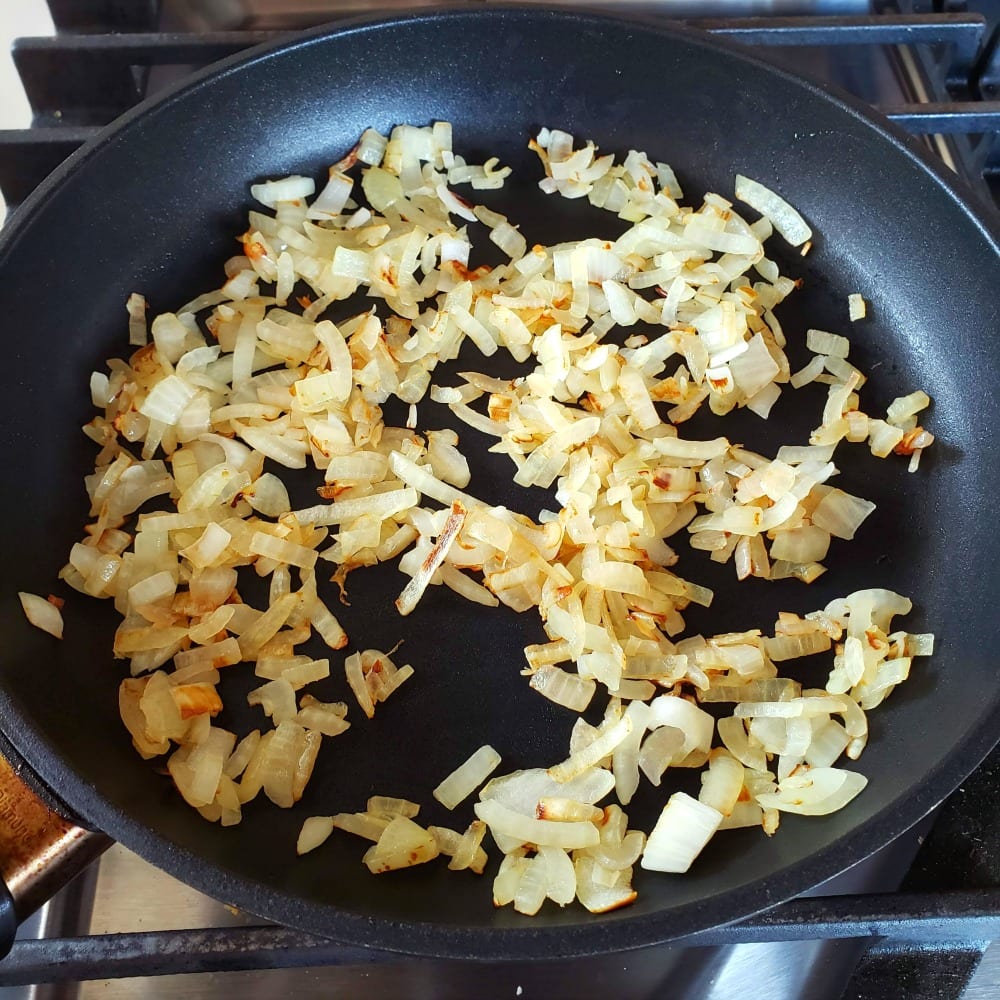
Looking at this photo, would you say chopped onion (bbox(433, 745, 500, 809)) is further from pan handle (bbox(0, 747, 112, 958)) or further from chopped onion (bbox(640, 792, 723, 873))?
pan handle (bbox(0, 747, 112, 958))

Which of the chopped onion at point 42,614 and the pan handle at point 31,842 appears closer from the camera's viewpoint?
the pan handle at point 31,842

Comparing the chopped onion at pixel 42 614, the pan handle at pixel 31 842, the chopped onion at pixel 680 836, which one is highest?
the chopped onion at pixel 42 614

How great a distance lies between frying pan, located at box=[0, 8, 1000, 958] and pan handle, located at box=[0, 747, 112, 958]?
0.03m

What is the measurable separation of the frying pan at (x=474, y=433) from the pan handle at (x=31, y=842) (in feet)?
0.11

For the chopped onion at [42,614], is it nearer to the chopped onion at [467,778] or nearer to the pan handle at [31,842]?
the pan handle at [31,842]

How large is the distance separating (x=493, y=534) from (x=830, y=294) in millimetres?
538

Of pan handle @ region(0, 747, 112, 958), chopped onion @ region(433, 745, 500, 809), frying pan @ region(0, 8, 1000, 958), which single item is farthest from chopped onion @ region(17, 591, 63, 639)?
chopped onion @ region(433, 745, 500, 809)

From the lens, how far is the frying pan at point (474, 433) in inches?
31.1

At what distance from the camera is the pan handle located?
75 cm

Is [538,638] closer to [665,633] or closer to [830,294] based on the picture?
[665,633]

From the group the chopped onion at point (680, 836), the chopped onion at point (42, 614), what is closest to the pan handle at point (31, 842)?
the chopped onion at point (42, 614)

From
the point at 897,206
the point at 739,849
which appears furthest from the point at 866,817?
the point at 897,206

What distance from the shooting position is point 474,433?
3.64 feet

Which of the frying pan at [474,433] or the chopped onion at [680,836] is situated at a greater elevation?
the frying pan at [474,433]
